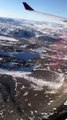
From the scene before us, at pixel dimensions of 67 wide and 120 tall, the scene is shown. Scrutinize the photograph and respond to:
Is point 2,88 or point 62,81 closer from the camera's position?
point 2,88

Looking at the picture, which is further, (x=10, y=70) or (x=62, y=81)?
(x=10, y=70)

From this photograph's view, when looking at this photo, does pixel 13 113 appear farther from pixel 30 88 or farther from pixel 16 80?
pixel 16 80

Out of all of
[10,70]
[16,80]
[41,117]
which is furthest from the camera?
[10,70]

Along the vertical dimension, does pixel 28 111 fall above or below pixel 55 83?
above

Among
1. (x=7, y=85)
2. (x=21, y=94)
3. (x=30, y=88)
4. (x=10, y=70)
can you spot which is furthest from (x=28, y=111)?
(x=10, y=70)

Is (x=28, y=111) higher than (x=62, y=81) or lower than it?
higher

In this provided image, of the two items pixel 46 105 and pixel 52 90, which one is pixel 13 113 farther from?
pixel 52 90

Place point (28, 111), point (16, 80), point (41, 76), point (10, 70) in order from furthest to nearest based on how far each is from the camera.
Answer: point (10, 70) < point (41, 76) < point (16, 80) < point (28, 111)

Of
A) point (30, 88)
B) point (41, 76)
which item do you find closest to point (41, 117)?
point (30, 88)

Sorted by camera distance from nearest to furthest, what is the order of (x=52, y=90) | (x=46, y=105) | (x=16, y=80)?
(x=46, y=105), (x=52, y=90), (x=16, y=80)
